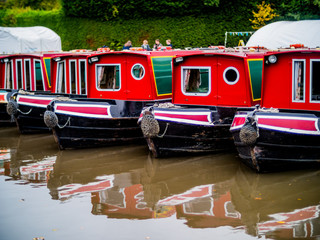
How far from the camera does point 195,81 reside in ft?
35.9

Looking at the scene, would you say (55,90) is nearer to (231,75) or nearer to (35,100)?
(35,100)

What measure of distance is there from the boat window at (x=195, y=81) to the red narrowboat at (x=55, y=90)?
288 cm

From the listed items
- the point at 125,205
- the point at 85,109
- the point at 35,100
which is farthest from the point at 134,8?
the point at 125,205

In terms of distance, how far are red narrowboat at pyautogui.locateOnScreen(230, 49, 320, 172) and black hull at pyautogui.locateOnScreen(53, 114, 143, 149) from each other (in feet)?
10.1

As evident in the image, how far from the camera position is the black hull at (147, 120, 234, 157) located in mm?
10008

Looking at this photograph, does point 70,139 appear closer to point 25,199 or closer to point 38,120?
point 38,120

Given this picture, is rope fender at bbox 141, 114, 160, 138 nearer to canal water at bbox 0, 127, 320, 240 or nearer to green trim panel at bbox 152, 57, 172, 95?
canal water at bbox 0, 127, 320, 240

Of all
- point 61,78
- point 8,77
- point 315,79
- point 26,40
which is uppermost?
point 26,40

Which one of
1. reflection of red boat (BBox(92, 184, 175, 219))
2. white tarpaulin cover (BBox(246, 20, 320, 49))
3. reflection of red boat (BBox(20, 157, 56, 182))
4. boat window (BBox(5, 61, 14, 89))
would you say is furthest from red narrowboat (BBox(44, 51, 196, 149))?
white tarpaulin cover (BBox(246, 20, 320, 49))

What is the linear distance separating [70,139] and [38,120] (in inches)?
90.8

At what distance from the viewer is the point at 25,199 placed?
8.00 meters

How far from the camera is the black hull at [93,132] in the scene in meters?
11.1

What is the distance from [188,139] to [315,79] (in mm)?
2681

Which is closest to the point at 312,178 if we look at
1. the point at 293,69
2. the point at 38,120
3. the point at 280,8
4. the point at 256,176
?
the point at 256,176
